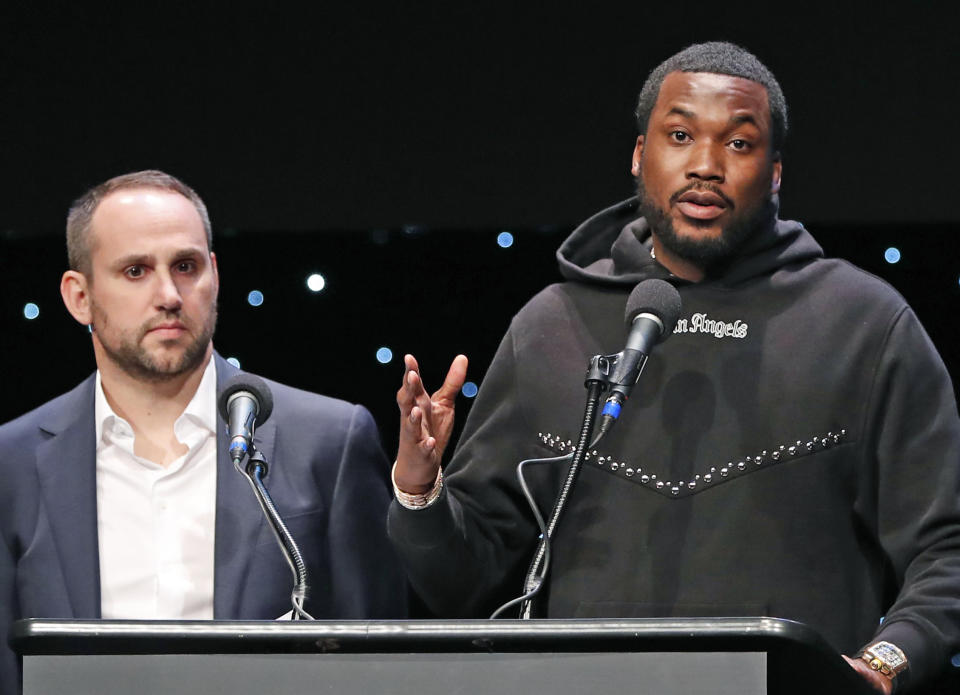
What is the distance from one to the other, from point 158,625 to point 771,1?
2.34 meters

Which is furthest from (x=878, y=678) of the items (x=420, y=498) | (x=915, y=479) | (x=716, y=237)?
(x=716, y=237)

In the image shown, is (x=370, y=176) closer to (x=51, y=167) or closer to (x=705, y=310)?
(x=51, y=167)

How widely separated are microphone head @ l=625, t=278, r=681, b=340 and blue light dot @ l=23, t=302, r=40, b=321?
6.11ft

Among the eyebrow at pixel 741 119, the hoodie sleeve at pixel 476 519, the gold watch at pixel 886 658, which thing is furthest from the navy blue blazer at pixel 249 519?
the gold watch at pixel 886 658

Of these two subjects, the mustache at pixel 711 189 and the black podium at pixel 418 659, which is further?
the mustache at pixel 711 189

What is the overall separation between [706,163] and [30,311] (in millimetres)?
1805

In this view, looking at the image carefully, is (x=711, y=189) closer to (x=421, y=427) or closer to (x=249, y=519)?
(x=421, y=427)

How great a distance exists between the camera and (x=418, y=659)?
1.71 meters

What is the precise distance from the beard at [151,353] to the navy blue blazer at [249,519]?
0.11 m

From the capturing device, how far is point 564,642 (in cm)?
167

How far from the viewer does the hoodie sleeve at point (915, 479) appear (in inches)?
92.0

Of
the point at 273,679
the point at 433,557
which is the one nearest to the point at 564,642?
the point at 273,679

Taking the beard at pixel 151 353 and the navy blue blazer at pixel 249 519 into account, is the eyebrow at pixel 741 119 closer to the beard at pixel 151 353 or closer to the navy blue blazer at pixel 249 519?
the navy blue blazer at pixel 249 519

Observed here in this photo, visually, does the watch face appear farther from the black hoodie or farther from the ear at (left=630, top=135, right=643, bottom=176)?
the ear at (left=630, top=135, right=643, bottom=176)
